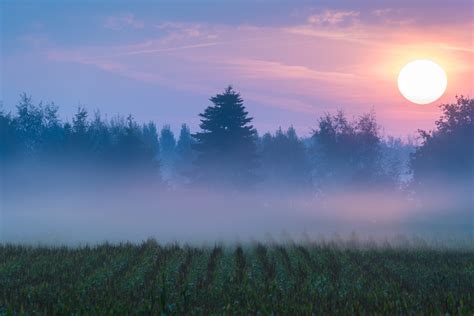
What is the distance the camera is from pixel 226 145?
68750 millimetres

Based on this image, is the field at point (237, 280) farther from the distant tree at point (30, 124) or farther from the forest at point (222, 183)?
the distant tree at point (30, 124)

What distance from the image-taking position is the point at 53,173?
78.0 metres

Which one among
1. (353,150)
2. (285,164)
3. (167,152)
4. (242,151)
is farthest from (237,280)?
(167,152)

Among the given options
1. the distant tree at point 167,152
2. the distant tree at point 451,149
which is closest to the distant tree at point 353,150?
the distant tree at point 451,149

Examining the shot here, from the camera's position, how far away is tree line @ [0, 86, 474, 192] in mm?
65688

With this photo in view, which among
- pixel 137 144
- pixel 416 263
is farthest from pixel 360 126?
pixel 416 263

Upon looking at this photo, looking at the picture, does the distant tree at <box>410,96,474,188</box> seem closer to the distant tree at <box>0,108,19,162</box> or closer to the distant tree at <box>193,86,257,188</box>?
the distant tree at <box>193,86,257,188</box>

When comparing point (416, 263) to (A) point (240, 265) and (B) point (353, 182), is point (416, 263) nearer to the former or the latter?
(A) point (240, 265)

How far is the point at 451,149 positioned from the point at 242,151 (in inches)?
920

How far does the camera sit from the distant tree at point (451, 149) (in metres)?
64.8

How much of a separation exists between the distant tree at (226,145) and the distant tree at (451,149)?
1973 centimetres

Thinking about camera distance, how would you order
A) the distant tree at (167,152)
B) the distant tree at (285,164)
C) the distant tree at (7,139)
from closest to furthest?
the distant tree at (7,139) < the distant tree at (285,164) < the distant tree at (167,152)

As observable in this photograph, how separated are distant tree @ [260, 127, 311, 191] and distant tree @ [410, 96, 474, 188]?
36714mm

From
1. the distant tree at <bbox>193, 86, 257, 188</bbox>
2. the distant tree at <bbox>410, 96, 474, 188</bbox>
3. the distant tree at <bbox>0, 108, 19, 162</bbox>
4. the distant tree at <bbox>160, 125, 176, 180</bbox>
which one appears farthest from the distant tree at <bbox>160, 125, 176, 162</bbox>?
the distant tree at <bbox>410, 96, 474, 188</bbox>
